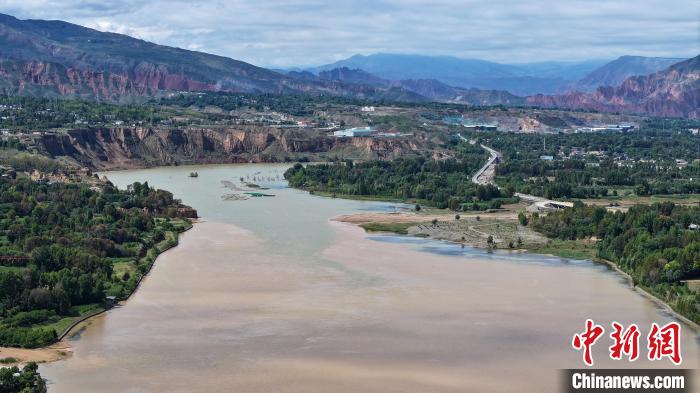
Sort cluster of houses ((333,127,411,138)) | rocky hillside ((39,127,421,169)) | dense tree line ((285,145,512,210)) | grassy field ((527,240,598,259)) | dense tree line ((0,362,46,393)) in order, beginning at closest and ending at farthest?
dense tree line ((0,362,46,393)) → grassy field ((527,240,598,259)) → dense tree line ((285,145,512,210)) → rocky hillside ((39,127,421,169)) → cluster of houses ((333,127,411,138))

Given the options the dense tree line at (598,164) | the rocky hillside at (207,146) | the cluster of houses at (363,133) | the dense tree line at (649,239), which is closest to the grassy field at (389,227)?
the dense tree line at (649,239)

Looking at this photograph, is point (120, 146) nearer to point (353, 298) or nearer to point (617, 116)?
point (353, 298)

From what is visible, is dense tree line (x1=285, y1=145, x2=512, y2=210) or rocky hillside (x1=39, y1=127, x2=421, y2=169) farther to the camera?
rocky hillside (x1=39, y1=127, x2=421, y2=169)

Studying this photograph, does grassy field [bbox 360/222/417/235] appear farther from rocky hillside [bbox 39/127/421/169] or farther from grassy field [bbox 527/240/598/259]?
rocky hillside [bbox 39/127/421/169]

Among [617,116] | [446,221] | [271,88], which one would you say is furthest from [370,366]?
[271,88]

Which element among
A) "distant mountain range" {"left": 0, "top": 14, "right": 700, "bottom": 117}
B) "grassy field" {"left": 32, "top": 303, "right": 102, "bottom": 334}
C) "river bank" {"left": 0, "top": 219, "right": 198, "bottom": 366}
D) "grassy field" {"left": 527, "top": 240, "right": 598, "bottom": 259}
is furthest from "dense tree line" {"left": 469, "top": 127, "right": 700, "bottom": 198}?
"distant mountain range" {"left": 0, "top": 14, "right": 700, "bottom": 117}

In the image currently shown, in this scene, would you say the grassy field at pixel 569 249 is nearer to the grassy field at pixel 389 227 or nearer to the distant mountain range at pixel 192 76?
the grassy field at pixel 389 227
